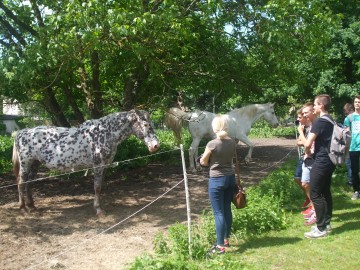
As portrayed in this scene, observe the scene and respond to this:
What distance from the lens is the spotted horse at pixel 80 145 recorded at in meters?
7.01

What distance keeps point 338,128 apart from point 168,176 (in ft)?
19.9

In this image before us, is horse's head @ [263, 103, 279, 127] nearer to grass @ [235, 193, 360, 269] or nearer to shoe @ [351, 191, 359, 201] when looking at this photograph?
shoe @ [351, 191, 359, 201]

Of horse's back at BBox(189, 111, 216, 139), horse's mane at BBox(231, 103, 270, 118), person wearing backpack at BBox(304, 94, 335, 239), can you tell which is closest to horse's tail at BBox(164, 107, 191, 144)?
horse's back at BBox(189, 111, 216, 139)

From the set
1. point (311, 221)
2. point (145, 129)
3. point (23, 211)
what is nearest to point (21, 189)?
point (23, 211)

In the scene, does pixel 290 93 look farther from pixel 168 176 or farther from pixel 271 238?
pixel 271 238

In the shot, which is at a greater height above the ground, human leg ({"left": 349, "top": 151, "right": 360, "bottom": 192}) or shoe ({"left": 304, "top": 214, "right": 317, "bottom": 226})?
Answer: human leg ({"left": 349, "top": 151, "right": 360, "bottom": 192})

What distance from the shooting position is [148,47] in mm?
7789

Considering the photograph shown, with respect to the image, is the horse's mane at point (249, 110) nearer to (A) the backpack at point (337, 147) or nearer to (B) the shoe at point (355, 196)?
(B) the shoe at point (355, 196)

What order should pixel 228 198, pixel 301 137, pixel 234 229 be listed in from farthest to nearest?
pixel 301 137 < pixel 234 229 < pixel 228 198

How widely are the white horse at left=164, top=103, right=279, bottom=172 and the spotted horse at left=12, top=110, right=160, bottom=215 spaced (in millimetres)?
3612

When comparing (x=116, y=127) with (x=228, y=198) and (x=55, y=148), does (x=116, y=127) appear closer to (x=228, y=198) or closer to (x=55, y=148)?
(x=55, y=148)

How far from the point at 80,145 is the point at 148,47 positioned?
243 cm

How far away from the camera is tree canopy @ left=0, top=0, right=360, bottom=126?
6520mm

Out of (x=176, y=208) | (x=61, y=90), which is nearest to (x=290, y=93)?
(x=61, y=90)
